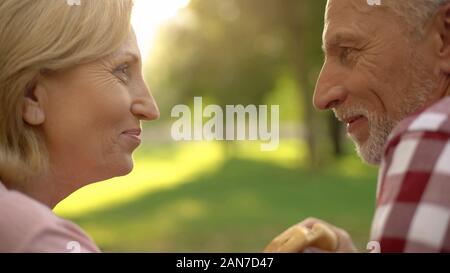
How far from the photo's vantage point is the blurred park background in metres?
11.7

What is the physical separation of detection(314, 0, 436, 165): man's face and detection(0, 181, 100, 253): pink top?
91 cm

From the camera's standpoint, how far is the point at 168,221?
1295cm

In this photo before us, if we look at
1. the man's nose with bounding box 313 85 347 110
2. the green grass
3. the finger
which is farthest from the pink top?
the green grass

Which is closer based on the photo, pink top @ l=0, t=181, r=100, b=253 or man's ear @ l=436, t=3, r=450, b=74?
pink top @ l=0, t=181, r=100, b=253

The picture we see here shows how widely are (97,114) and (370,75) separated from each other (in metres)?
0.80

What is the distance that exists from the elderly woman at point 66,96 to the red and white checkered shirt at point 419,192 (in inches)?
30.0

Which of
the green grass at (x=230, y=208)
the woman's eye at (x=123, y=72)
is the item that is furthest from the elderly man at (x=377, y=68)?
the green grass at (x=230, y=208)

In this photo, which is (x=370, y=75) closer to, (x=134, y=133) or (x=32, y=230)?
(x=134, y=133)

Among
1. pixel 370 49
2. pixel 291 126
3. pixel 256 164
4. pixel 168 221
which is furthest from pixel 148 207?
pixel 291 126

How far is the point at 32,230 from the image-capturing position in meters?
1.08

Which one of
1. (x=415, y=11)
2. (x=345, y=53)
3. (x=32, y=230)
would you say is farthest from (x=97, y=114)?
(x=415, y=11)

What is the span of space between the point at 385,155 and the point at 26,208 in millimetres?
638

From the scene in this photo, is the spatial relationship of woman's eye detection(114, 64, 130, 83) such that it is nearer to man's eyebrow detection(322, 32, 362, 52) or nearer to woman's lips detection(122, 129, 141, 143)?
woman's lips detection(122, 129, 141, 143)

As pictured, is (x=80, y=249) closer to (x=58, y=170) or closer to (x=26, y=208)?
(x=26, y=208)
